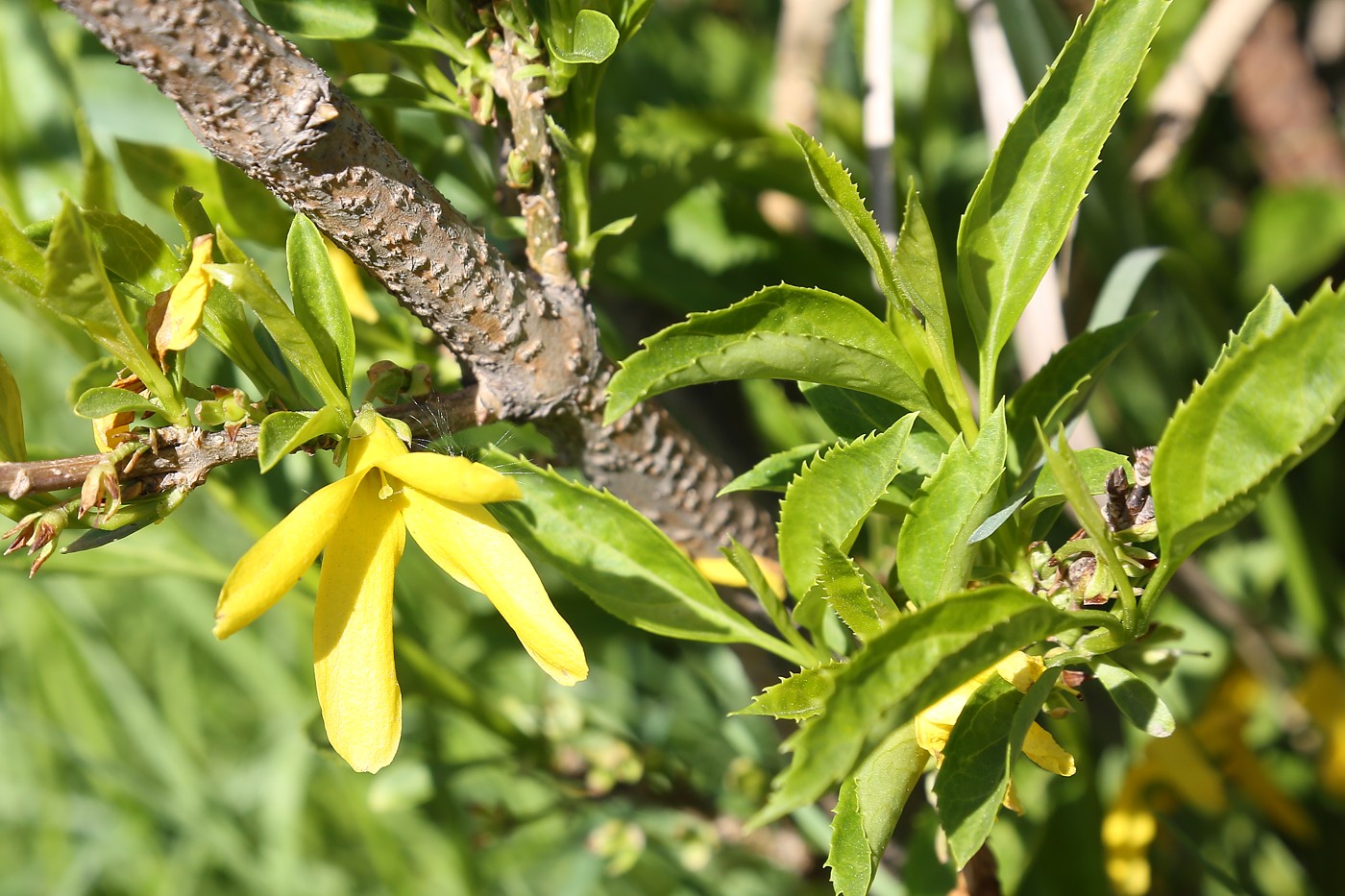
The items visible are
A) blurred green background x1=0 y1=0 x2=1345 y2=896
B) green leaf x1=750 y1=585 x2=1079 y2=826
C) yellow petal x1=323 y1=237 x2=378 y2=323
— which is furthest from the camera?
blurred green background x1=0 y1=0 x2=1345 y2=896

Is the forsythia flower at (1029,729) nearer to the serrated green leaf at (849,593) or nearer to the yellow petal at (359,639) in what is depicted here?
the serrated green leaf at (849,593)

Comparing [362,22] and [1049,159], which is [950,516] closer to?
[1049,159]

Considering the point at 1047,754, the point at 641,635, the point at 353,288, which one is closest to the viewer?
the point at 1047,754

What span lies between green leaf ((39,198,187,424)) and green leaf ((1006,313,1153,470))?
369 mm

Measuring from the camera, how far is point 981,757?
1.32 ft

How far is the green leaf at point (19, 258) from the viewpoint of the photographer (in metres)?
0.41

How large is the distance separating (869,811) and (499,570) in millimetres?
171

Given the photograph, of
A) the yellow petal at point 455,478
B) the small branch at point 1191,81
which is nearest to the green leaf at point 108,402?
the yellow petal at point 455,478

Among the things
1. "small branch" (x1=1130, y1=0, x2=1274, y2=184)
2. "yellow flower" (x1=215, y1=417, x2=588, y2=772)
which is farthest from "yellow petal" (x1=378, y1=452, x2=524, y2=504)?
"small branch" (x1=1130, y1=0, x2=1274, y2=184)

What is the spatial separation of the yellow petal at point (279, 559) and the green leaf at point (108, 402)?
81mm

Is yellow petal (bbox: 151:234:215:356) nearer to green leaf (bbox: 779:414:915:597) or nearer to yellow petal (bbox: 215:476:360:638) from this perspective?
yellow petal (bbox: 215:476:360:638)

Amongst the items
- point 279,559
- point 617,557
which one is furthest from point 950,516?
point 279,559

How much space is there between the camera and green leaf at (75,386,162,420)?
0.40 metres

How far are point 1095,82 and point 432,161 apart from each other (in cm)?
43
